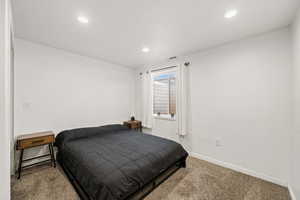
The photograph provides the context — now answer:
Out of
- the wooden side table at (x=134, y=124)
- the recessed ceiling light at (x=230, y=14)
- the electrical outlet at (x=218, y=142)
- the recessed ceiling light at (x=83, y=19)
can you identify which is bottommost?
the electrical outlet at (x=218, y=142)

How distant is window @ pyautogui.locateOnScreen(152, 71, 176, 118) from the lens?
3547mm

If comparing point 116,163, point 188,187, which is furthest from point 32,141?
point 188,187

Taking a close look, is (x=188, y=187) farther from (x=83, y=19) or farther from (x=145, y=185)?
(x=83, y=19)

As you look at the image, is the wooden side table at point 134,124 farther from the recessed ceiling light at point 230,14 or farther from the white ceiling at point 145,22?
the recessed ceiling light at point 230,14

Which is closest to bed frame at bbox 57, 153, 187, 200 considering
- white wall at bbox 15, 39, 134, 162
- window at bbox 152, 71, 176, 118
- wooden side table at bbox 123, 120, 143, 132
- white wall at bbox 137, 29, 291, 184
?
white wall at bbox 137, 29, 291, 184

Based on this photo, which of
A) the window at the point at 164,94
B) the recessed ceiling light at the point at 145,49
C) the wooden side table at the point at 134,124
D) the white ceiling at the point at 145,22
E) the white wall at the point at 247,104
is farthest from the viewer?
the wooden side table at the point at 134,124

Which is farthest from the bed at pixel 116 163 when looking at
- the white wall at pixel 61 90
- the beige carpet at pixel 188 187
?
the white wall at pixel 61 90

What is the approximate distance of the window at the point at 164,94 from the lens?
3.55 metres

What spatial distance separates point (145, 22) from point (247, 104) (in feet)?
7.30

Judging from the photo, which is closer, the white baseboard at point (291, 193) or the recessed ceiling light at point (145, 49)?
the white baseboard at point (291, 193)

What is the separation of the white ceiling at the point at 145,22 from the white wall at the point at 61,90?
1.12 feet

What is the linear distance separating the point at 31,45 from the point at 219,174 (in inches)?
168

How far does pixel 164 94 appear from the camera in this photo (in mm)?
3812

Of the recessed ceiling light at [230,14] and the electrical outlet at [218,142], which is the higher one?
the recessed ceiling light at [230,14]
